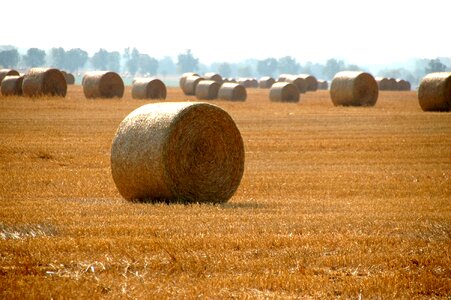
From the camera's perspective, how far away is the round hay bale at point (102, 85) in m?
43.9

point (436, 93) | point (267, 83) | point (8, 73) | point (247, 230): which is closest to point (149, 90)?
point (8, 73)

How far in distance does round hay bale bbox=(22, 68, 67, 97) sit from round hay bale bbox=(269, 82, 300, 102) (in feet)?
38.0

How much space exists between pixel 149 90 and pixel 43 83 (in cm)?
592

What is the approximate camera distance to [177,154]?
14.2m

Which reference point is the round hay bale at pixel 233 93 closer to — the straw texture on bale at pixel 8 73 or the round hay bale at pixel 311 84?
the straw texture on bale at pixel 8 73

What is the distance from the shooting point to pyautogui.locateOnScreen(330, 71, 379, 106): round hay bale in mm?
40375

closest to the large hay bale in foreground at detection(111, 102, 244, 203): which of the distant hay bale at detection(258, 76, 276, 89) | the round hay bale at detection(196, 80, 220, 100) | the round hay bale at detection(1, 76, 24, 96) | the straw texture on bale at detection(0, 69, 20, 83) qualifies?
the round hay bale at detection(1, 76, 24, 96)

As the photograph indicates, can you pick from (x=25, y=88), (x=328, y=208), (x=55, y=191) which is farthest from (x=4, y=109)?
(x=328, y=208)

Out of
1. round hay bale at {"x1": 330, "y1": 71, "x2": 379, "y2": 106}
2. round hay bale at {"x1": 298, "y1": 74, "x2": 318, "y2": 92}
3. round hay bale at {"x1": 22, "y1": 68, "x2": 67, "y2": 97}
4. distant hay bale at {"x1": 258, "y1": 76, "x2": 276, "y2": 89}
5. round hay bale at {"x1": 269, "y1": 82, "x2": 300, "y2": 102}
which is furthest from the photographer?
distant hay bale at {"x1": 258, "y1": 76, "x2": 276, "y2": 89}

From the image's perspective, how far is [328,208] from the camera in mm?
13234

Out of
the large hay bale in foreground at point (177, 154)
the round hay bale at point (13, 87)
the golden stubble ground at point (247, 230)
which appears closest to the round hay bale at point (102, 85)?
the round hay bale at point (13, 87)

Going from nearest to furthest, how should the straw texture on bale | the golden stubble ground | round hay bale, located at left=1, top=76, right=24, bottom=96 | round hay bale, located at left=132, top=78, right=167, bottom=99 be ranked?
the golden stubble ground, round hay bale, located at left=1, top=76, right=24, bottom=96, round hay bale, located at left=132, top=78, right=167, bottom=99, the straw texture on bale

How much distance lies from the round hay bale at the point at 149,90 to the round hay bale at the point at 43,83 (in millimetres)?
4278

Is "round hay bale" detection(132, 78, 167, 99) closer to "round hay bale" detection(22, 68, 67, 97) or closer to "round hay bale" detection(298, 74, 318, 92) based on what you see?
"round hay bale" detection(22, 68, 67, 97)
